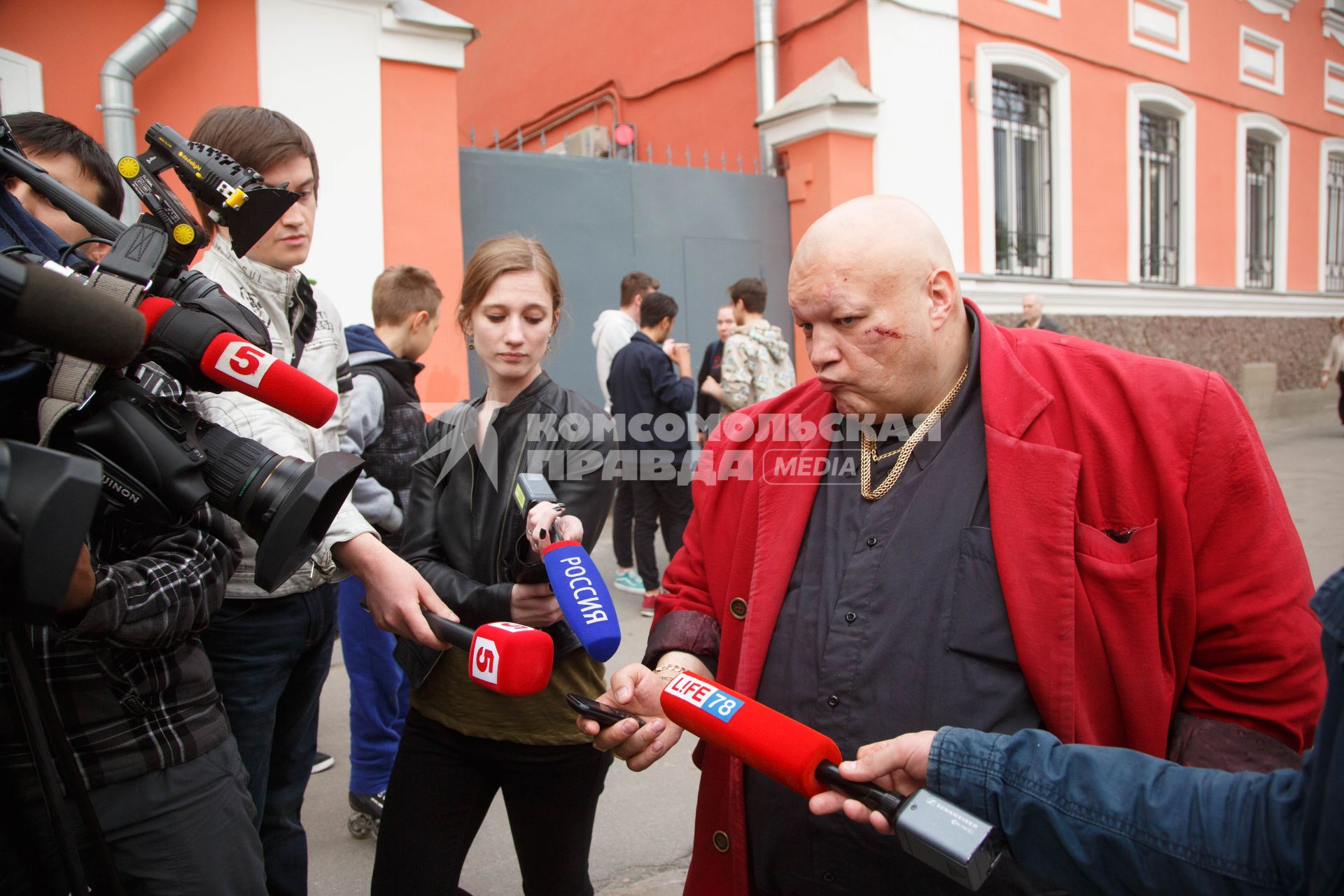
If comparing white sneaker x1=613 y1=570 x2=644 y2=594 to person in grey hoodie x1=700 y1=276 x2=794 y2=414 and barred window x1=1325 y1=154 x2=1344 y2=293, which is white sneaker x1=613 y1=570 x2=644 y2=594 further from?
barred window x1=1325 y1=154 x2=1344 y2=293

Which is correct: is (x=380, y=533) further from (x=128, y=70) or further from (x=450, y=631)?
(x=128, y=70)

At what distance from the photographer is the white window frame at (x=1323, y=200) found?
44.2 feet

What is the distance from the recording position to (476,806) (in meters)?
2.07

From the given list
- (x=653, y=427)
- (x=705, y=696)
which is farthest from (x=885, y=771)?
(x=653, y=427)

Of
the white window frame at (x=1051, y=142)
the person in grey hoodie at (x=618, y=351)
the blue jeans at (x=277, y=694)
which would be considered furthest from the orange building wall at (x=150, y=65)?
the white window frame at (x=1051, y=142)

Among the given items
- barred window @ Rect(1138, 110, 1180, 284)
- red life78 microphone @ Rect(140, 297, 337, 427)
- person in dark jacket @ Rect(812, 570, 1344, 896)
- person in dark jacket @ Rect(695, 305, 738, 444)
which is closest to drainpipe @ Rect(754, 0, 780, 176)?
person in dark jacket @ Rect(695, 305, 738, 444)

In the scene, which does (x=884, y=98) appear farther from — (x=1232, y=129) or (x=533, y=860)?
(x=533, y=860)

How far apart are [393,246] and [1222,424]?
5678 millimetres

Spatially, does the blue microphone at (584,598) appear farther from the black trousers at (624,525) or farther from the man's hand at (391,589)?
the black trousers at (624,525)

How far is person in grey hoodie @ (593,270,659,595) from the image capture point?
5.92 metres

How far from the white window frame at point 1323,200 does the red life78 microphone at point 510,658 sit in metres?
15.9

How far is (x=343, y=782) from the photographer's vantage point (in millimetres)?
3551

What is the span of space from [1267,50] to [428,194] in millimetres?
12167

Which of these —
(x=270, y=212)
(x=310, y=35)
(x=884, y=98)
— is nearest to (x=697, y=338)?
(x=884, y=98)
